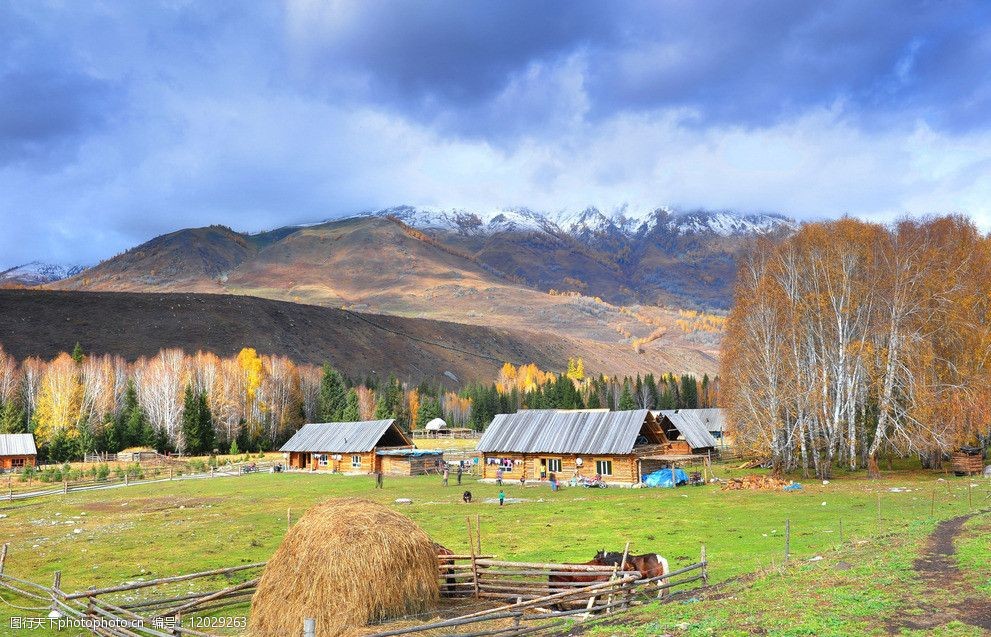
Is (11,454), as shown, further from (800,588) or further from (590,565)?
(800,588)

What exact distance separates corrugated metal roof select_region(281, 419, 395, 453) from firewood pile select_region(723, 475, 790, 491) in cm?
3789

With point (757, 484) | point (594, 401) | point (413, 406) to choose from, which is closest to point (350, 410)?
point (413, 406)

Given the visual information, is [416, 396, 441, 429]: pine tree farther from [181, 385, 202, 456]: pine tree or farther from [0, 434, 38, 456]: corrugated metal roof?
[0, 434, 38, 456]: corrugated metal roof

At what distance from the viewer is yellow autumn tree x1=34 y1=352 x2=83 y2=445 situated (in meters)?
95.6

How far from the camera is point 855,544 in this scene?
2177 cm

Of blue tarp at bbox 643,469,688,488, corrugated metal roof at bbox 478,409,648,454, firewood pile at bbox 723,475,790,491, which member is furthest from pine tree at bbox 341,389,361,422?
firewood pile at bbox 723,475,790,491

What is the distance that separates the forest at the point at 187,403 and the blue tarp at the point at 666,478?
64.6 meters

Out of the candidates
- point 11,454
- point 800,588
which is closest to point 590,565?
point 800,588

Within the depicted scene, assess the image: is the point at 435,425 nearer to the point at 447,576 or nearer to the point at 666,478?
the point at 666,478

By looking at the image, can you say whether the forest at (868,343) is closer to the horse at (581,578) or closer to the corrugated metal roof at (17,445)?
the horse at (581,578)

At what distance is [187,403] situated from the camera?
320ft

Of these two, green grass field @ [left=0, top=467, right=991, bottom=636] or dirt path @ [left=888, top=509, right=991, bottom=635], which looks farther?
green grass field @ [left=0, top=467, right=991, bottom=636]

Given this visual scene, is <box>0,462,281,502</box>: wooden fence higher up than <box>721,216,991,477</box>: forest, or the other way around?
<box>721,216,991,477</box>: forest

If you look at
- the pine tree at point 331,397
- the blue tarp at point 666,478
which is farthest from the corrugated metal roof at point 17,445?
the blue tarp at point 666,478
